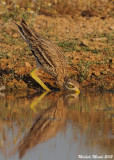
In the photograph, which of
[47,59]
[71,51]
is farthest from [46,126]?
[71,51]

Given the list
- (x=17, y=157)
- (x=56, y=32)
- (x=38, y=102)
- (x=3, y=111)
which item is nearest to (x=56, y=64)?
(x=38, y=102)

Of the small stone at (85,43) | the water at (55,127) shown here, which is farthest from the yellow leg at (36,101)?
the small stone at (85,43)

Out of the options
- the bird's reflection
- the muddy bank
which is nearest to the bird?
the muddy bank

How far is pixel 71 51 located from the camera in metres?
10.9

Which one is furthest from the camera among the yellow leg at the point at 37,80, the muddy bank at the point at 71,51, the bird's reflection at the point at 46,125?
the muddy bank at the point at 71,51

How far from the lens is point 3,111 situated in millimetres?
6766

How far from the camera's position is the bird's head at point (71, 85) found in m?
8.55

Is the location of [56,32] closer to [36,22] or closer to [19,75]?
[36,22]

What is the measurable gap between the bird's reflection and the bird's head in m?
0.80

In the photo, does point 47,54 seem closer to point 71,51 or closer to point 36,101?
point 36,101

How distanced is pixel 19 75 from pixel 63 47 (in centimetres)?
198

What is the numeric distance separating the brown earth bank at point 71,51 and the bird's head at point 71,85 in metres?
0.53

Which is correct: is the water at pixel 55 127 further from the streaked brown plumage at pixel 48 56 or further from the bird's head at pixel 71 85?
the streaked brown plumage at pixel 48 56

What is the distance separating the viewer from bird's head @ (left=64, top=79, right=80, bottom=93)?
8.55 metres
